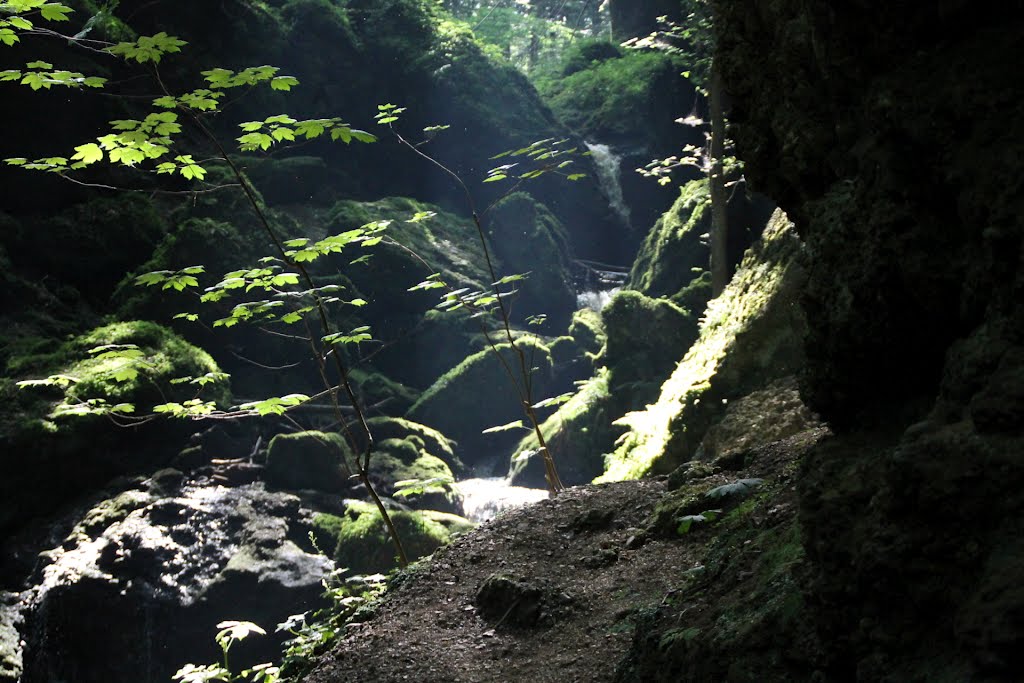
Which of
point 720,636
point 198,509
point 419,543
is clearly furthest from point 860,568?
point 198,509

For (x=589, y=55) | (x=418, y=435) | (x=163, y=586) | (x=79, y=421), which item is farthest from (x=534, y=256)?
(x=163, y=586)

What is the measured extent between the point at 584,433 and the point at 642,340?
1.70m

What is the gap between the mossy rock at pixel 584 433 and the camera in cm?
1176

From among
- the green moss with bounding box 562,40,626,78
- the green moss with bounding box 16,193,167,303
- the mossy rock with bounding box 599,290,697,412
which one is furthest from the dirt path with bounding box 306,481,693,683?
the green moss with bounding box 562,40,626,78

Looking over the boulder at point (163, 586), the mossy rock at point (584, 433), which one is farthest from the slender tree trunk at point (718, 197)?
the boulder at point (163, 586)

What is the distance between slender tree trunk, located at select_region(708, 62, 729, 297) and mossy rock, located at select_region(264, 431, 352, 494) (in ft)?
19.8

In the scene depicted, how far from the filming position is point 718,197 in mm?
10438

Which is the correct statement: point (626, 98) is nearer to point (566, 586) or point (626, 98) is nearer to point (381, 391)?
point (381, 391)

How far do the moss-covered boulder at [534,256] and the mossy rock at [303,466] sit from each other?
Result: 730cm

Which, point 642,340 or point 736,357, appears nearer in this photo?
point 736,357

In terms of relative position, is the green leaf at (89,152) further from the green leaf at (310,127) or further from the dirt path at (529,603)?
the dirt path at (529,603)

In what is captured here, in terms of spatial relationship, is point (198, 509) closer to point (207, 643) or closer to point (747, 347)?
point (207, 643)

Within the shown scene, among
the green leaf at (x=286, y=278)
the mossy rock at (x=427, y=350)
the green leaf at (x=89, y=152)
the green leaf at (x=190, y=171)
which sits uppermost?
the green leaf at (x=89, y=152)

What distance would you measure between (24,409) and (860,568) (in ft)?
35.0
